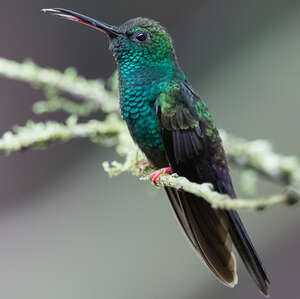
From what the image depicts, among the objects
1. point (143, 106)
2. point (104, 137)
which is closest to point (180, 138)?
point (143, 106)

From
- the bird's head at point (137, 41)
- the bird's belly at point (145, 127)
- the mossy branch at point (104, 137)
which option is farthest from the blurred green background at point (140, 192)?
the bird's head at point (137, 41)

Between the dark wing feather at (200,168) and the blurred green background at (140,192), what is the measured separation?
1.17 metres

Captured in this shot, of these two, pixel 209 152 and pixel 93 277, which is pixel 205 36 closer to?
pixel 93 277

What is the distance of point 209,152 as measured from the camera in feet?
8.83

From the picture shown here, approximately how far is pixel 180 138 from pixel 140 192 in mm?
2735

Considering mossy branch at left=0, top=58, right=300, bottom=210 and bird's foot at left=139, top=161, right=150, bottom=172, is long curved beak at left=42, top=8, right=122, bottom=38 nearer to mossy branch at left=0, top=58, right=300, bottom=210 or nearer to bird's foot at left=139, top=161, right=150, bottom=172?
mossy branch at left=0, top=58, right=300, bottom=210

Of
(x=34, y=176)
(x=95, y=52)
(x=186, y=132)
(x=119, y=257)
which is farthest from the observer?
(x=95, y=52)

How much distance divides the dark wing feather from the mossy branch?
193 millimetres

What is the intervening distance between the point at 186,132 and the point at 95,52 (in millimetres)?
5359

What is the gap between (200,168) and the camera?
267 centimetres

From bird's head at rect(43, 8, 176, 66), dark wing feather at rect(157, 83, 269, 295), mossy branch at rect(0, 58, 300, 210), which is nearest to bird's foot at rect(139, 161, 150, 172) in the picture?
mossy branch at rect(0, 58, 300, 210)

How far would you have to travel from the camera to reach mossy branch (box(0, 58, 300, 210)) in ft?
7.42

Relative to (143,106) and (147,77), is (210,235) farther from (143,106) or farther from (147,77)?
(147,77)

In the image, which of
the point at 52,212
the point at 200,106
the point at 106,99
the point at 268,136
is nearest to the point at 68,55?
the point at 52,212
